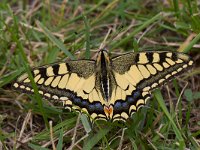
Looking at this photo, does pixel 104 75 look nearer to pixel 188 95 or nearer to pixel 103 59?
pixel 103 59

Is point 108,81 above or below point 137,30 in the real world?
below

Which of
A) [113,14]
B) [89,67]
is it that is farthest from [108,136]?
[113,14]

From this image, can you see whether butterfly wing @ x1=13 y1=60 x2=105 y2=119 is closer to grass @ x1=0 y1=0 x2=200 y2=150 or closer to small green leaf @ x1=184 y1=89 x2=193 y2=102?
grass @ x1=0 y1=0 x2=200 y2=150

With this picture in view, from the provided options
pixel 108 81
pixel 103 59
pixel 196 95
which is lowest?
pixel 196 95

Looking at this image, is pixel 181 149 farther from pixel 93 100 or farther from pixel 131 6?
pixel 131 6

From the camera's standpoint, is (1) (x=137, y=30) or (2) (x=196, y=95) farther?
(1) (x=137, y=30)

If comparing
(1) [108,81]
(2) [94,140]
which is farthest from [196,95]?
(2) [94,140]
